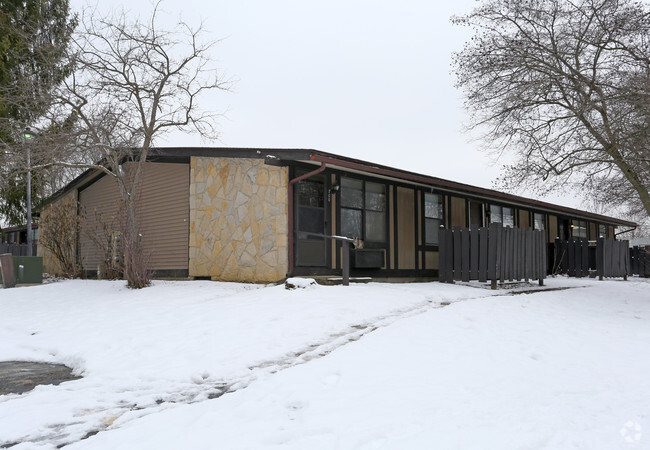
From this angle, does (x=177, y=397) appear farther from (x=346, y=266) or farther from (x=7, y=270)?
(x=7, y=270)

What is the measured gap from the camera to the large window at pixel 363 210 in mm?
11734

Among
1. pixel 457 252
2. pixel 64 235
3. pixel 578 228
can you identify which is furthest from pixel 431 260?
pixel 578 228

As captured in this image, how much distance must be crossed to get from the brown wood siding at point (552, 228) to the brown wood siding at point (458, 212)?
7255 mm

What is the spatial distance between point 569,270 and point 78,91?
54.0ft

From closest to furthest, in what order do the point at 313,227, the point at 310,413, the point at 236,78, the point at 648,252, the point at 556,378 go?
the point at 310,413 → the point at 556,378 → the point at 313,227 → the point at 236,78 → the point at 648,252

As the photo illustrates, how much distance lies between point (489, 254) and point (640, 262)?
1350 cm

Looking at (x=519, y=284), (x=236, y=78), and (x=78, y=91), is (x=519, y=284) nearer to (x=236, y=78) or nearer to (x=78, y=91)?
(x=236, y=78)

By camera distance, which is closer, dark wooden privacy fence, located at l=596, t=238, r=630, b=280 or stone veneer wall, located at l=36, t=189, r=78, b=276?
dark wooden privacy fence, located at l=596, t=238, r=630, b=280

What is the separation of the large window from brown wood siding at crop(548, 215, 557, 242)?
36.8ft

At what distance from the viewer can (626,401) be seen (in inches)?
165

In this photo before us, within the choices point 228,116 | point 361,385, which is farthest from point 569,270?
point 361,385

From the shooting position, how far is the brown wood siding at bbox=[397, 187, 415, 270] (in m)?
13.0

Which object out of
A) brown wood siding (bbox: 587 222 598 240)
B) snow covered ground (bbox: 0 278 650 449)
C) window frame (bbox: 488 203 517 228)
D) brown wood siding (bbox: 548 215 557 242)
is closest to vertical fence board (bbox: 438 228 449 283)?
snow covered ground (bbox: 0 278 650 449)

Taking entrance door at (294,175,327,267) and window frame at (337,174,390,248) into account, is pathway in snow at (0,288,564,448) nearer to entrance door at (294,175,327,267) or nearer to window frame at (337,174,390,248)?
entrance door at (294,175,327,267)
